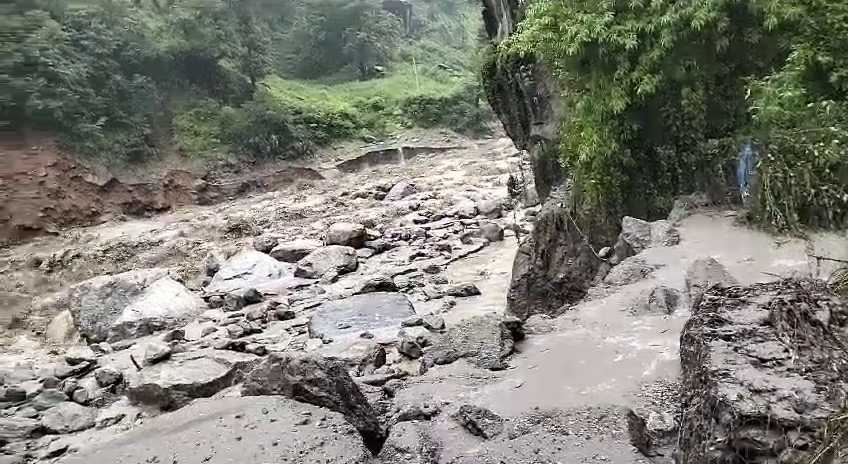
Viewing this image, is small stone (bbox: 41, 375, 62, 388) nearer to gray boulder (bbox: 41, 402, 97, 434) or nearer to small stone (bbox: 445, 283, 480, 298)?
gray boulder (bbox: 41, 402, 97, 434)

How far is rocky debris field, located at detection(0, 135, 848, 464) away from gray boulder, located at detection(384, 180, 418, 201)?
589 centimetres

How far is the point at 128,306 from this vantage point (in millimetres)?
10227

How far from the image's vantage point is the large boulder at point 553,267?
342 inches

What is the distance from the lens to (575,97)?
351 inches

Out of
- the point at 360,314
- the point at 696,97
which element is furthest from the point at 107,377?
the point at 696,97

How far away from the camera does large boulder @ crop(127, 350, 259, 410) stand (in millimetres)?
6055

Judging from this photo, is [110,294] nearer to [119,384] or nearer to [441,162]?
[119,384]

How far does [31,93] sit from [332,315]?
754 cm

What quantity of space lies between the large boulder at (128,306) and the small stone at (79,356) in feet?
1.76

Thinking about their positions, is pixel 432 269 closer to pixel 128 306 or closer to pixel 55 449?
pixel 128 306

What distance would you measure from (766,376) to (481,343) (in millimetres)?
3763

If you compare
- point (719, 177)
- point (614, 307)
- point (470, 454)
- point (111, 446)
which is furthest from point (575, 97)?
point (111, 446)

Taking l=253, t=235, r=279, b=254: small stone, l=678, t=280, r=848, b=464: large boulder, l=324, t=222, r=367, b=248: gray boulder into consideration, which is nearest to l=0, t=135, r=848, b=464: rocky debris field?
l=678, t=280, r=848, b=464: large boulder

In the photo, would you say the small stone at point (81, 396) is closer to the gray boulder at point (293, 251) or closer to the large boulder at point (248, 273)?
the large boulder at point (248, 273)
